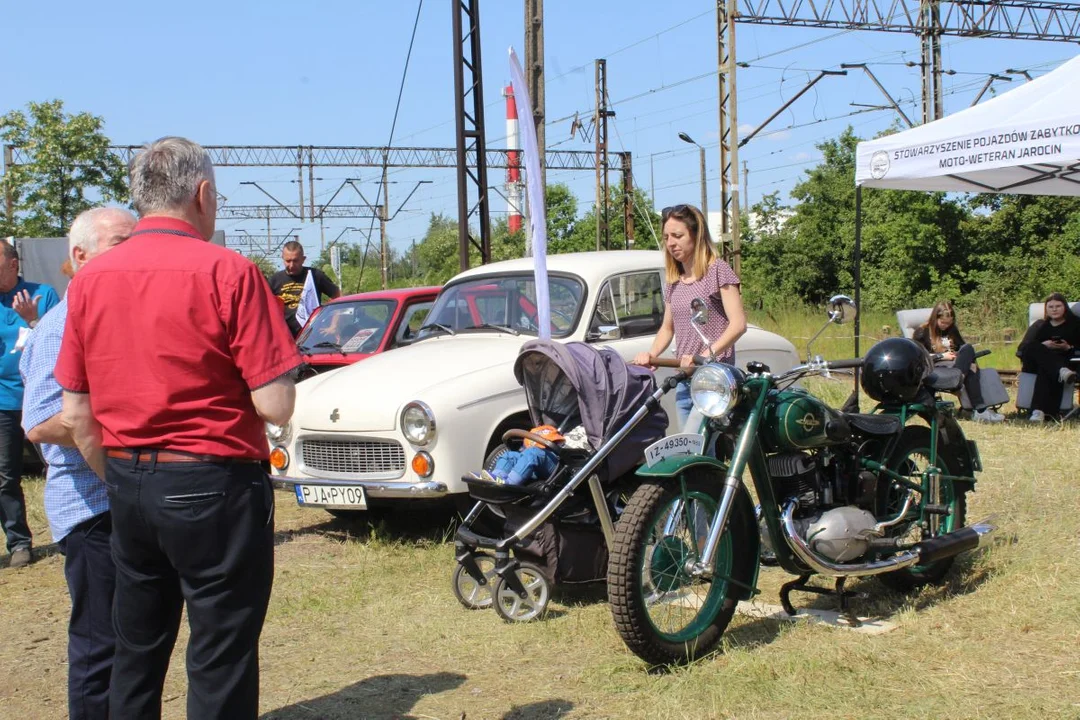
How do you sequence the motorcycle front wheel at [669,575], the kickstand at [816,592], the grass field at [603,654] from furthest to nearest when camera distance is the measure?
the kickstand at [816,592] < the motorcycle front wheel at [669,575] < the grass field at [603,654]

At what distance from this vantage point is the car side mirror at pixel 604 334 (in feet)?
22.4

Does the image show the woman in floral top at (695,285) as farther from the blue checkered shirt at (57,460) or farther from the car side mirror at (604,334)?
the blue checkered shirt at (57,460)

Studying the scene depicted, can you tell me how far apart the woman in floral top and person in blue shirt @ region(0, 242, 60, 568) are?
3460 millimetres

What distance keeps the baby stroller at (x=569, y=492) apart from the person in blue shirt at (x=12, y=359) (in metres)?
2.94

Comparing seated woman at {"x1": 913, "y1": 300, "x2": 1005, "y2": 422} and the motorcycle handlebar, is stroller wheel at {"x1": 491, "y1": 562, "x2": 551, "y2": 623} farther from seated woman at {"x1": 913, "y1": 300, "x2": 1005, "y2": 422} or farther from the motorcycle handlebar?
seated woman at {"x1": 913, "y1": 300, "x2": 1005, "y2": 422}

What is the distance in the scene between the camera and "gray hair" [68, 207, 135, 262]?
359 cm

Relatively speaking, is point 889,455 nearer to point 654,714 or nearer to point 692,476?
point 692,476

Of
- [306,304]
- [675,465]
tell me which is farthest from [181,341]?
[306,304]

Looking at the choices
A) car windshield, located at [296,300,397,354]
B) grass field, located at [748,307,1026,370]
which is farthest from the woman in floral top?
grass field, located at [748,307,1026,370]

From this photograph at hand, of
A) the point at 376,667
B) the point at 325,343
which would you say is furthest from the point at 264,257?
the point at 376,667

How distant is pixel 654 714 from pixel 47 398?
7.50 ft

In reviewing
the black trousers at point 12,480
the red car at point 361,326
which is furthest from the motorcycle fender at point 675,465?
the red car at point 361,326

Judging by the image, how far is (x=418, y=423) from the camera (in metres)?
5.95

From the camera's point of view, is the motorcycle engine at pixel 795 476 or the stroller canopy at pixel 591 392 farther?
the stroller canopy at pixel 591 392
